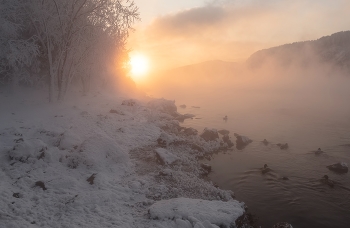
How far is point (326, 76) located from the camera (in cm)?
10075

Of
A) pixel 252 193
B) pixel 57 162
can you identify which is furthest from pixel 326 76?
pixel 57 162

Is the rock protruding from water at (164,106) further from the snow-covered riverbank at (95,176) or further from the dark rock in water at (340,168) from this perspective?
the dark rock in water at (340,168)

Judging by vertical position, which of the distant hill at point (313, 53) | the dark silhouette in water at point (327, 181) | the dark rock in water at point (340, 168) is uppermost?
the distant hill at point (313, 53)

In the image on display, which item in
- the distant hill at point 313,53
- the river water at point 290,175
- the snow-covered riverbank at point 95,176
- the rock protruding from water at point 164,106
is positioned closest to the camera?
the snow-covered riverbank at point 95,176

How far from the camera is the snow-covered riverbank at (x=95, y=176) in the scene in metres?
9.03

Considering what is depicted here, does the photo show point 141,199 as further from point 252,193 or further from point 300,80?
point 300,80

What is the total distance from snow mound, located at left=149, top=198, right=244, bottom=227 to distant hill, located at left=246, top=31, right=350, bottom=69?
10454 centimetres

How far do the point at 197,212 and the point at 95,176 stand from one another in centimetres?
552

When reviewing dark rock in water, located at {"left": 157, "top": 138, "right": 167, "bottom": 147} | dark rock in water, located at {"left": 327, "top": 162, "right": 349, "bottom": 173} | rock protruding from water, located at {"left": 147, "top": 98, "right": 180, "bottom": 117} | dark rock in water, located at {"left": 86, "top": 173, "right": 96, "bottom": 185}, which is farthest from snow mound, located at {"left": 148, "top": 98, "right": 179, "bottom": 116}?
dark rock in water, located at {"left": 86, "top": 173, "right": 96, "bottom": 185}

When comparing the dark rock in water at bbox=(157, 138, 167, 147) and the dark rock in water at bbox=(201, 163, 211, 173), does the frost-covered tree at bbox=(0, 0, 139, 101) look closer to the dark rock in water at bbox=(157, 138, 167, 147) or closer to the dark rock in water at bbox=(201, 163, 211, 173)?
the dark rock in water at bbox=(157, 138, 167, 147)

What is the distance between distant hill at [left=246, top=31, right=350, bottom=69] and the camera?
94731 millimetres

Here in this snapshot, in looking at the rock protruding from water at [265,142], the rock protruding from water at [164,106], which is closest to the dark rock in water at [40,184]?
the rock protruding from water at [265,142]

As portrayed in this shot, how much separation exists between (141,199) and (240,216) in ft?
14.5

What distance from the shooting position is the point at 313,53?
111625mm
